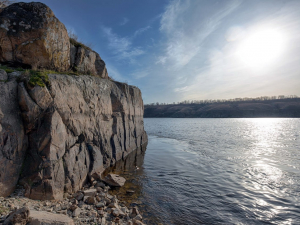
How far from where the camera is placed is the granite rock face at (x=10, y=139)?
501 centimetres

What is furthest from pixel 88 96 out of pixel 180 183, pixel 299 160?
pixel 299 160

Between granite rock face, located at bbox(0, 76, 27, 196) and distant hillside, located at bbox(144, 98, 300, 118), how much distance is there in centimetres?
11961

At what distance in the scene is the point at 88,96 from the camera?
9.30 meters

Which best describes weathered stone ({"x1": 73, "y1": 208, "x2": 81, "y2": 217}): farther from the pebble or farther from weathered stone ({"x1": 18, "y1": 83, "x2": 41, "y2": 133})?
weathered stone ({"x1": 18, "y1": 83, "x2": 41, "y2": 133})

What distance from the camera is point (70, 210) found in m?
5.08

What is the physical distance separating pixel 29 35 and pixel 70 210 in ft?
25.3

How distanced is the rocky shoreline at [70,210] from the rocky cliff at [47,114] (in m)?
0.39

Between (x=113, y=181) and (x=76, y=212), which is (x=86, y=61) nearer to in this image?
(x=113, y=181)

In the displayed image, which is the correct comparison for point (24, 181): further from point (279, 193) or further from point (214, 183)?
point (279, 193)

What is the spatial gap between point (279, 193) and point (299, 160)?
8.31 meters

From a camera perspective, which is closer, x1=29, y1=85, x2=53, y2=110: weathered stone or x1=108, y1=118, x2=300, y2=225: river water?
x1=29, y1=85, x2=53, y2=110: weathered stone

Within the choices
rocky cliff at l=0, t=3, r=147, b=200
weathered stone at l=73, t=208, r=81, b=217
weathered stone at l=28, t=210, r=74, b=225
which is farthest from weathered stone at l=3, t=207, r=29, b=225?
rocky cliff at l=0, t=3, r=147, b=200

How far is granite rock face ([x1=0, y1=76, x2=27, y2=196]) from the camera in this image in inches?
197

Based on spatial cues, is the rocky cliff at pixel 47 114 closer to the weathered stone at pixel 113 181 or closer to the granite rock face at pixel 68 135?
the granite rock face at pixel 68 135
